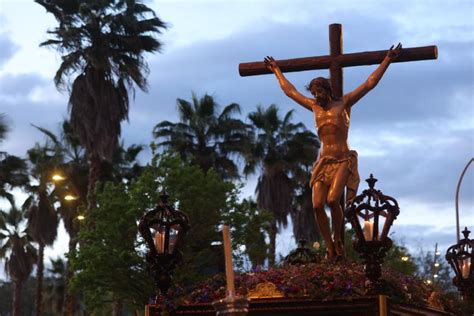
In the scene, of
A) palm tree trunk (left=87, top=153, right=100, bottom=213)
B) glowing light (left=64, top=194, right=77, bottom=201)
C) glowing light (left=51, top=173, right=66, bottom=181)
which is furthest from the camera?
glowing light (left=64, top=194, right=77, bottom=201)

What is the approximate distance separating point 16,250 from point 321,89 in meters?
50.0

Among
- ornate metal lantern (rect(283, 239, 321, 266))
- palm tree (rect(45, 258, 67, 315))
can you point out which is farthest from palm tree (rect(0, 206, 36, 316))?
ornate metal lantern (rect(283, 239, 321, 266))

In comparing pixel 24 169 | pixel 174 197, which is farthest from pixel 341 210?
pixel 24 169

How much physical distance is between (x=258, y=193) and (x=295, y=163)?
2.16 m

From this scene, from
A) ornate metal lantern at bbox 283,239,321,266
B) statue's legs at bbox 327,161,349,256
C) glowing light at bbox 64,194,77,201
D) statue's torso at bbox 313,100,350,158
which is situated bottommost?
ornate metal lantern at bbox 283,239,321,266

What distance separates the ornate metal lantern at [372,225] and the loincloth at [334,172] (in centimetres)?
136

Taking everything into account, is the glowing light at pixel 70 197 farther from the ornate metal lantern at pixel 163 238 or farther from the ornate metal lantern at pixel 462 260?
the ornate metal lantern at pixel 163 238

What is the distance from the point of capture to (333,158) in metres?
14.1

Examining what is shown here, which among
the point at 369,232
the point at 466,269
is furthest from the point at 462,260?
the point at 369,232

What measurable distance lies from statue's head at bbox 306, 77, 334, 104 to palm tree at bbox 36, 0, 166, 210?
29.8 meters

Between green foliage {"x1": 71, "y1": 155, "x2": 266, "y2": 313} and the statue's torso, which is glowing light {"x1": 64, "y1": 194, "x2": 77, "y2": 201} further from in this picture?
the statue's torso

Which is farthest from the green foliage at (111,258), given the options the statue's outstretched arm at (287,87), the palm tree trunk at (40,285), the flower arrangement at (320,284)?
the flower arrangement at (320,284)

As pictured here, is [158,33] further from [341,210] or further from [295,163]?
[341,210]

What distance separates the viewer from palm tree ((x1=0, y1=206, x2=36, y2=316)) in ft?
202
